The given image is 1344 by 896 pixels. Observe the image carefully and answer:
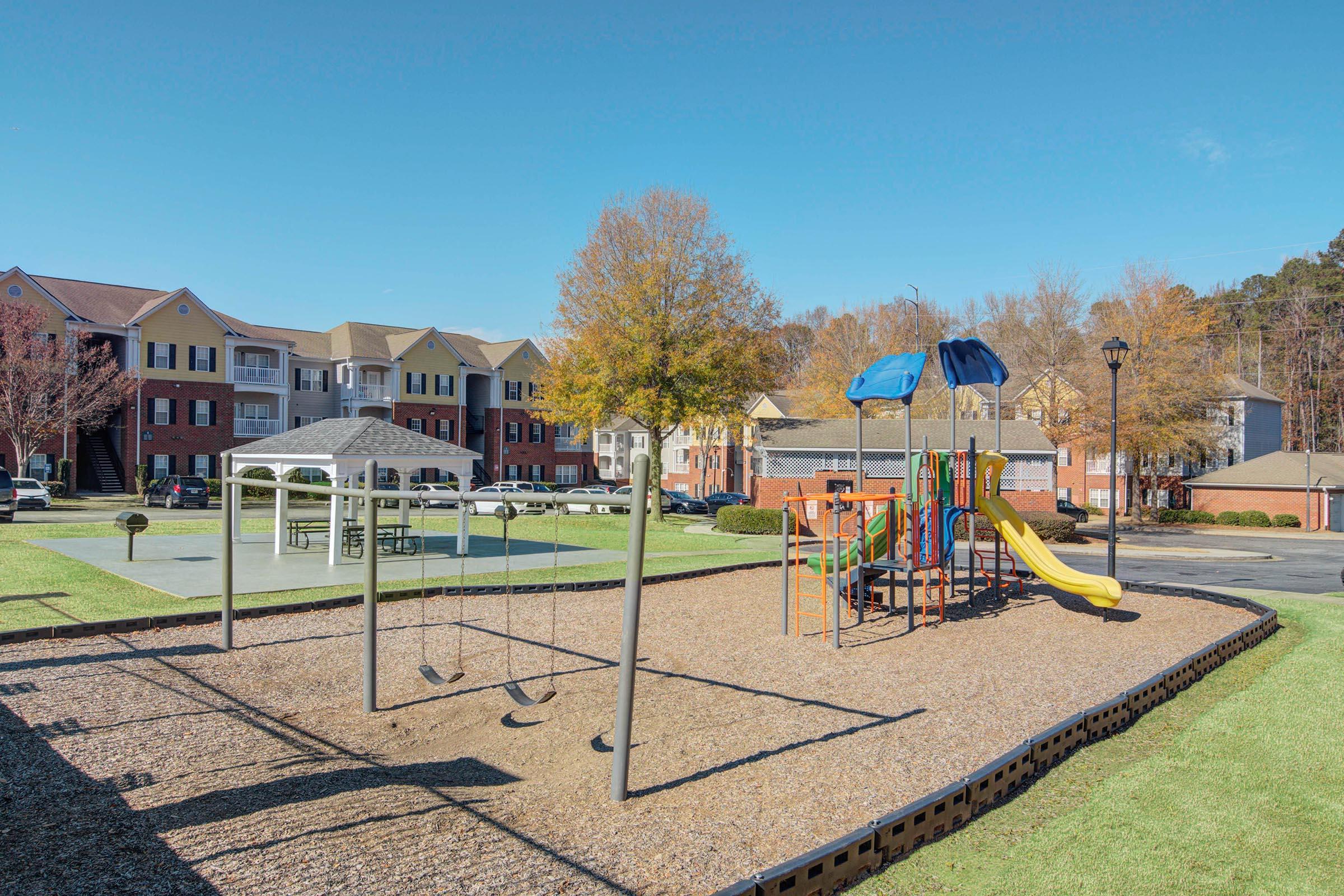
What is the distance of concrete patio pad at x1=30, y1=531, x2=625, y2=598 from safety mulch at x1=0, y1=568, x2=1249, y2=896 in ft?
12.2

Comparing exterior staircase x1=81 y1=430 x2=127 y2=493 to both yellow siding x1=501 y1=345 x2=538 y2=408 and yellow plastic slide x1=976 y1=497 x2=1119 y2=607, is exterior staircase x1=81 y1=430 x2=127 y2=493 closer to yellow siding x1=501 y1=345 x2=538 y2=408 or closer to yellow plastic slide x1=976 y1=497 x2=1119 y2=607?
yellow siding x1=501 y1=345 x2=538 y2=408

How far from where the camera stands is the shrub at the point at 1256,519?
45.0 meters

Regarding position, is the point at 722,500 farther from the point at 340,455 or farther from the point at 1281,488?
the point at 340,455

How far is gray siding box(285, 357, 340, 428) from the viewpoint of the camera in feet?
181

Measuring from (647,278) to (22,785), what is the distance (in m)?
30.6

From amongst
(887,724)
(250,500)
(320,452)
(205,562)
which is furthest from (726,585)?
(250,500)

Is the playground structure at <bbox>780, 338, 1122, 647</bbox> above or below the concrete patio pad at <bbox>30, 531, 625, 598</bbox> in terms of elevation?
above

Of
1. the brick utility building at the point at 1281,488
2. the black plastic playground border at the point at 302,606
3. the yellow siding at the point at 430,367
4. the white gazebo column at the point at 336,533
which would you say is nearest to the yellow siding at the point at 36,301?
the yellow siding at the point at 430,367

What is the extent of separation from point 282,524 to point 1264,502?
49.0 metres

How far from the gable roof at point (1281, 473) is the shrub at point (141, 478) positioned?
5683cm

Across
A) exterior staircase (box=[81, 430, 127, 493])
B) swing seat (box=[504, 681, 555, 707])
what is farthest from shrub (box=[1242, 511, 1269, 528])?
exterior staircase (box=[81, 430, 127, 493])

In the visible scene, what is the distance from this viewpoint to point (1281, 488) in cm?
4588

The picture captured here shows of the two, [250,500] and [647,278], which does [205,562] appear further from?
[250,500]

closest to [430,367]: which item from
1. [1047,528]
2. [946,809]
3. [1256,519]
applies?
[1047,528]
